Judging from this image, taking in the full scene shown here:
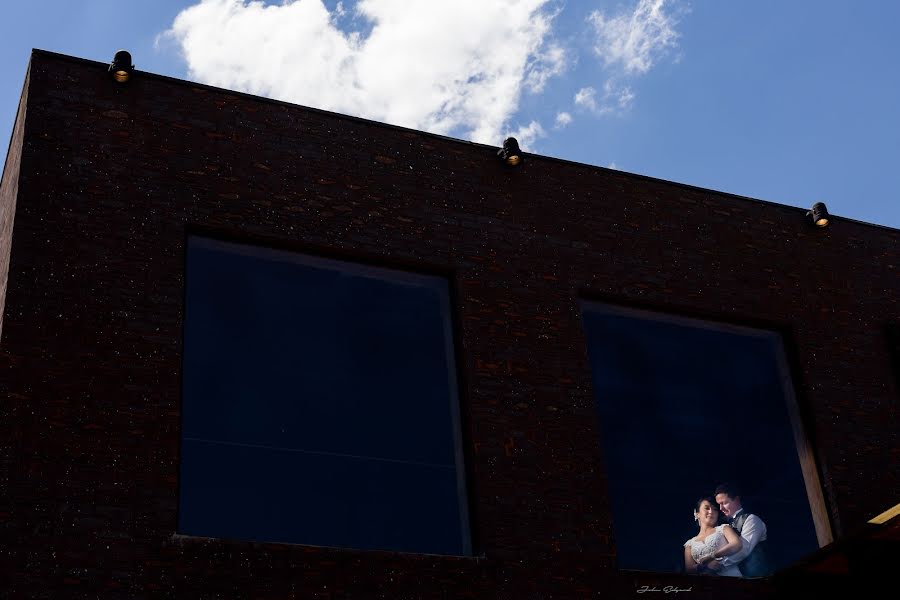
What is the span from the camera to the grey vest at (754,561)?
13773 mm

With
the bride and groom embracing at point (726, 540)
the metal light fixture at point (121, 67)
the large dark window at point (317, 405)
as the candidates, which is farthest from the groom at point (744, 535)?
the metal light fixture at point (121, 67)

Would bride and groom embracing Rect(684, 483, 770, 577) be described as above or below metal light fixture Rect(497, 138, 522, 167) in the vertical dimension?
below

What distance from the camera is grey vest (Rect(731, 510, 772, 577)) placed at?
45.2 ft

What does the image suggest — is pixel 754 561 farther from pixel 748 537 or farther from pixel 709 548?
pixel 709 548

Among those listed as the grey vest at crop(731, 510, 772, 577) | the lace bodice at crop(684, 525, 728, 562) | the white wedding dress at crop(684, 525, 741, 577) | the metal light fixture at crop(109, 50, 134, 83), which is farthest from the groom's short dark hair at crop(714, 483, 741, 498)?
the metal light fixture at crop(109, 50, 134, 83)

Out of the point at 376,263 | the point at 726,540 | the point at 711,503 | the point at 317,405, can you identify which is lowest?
the point at 726,540

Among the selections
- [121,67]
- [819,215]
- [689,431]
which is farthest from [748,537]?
[121,67]

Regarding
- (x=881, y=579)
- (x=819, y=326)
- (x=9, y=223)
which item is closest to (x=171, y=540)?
(x=9, y=223)

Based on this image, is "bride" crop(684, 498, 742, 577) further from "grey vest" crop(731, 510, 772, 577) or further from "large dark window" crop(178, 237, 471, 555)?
"large dark window" crop(178, 237, 471, 555)

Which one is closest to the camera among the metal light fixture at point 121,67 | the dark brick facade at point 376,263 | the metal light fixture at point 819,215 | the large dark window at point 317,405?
the dark brick facade at point 376,263

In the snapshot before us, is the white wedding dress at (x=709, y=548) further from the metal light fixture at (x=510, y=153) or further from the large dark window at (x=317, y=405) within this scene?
the metal light fixture at (x=510, y=153)

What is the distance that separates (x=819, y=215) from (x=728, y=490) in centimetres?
429

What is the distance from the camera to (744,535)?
45.9 ft

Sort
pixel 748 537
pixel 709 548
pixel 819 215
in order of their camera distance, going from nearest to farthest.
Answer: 1. pixel 709 548
2. pixel 748 537
3. pixel 819 215
